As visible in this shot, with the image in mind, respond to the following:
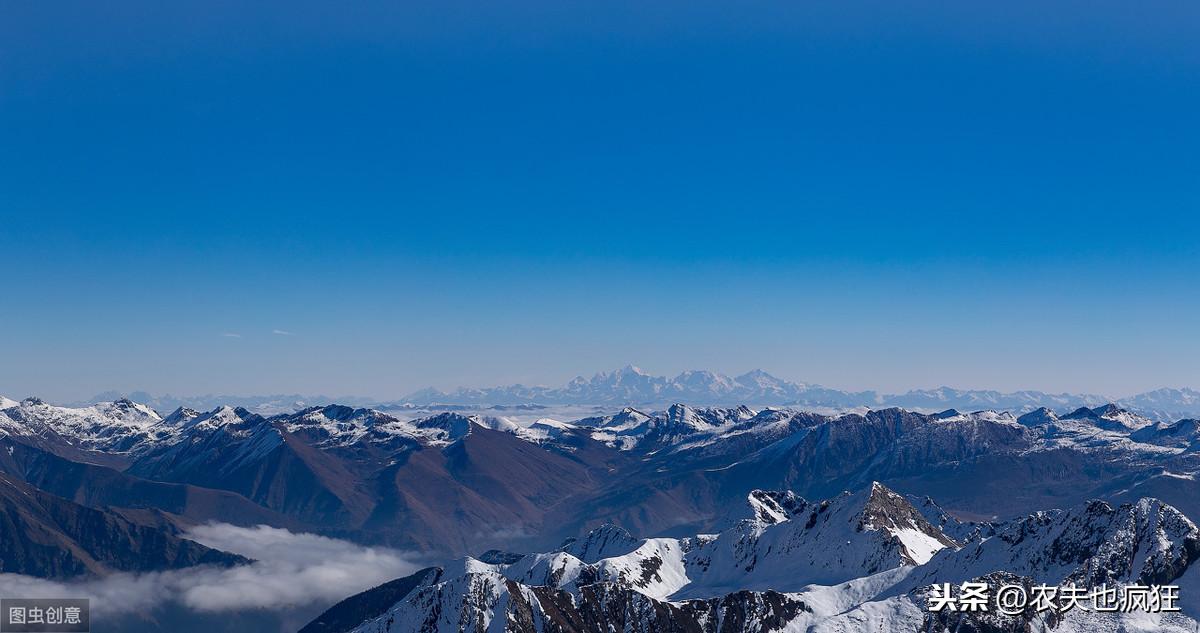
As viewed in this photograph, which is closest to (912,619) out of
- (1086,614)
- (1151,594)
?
(1086,614)

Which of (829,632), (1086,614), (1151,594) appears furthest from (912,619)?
(1151,594)

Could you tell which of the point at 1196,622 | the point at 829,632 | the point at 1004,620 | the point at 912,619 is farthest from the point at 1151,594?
the point at 829,632

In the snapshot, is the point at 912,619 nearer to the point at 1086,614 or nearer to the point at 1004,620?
the point at 1004,620

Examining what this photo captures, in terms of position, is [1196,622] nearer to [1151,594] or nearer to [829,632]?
[1151,594]

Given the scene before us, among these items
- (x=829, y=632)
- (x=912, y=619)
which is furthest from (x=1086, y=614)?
(x=829, y=632)

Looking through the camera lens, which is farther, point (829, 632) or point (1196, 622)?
point (829, 632)

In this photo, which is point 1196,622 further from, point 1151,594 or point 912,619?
point 912,619
